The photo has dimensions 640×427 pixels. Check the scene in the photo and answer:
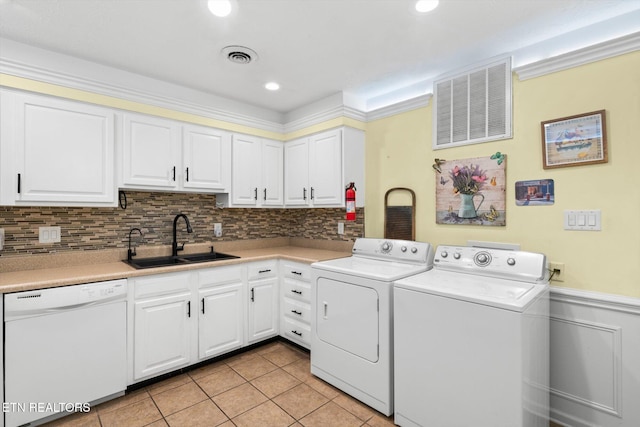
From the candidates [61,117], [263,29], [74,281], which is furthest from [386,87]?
[74,281]

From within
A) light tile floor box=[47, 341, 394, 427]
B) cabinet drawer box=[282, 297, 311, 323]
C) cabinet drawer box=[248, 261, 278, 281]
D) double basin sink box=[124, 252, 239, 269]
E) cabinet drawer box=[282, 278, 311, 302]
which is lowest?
light tile floor box=[47, 341, 394, 427]

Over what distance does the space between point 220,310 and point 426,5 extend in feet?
8.76

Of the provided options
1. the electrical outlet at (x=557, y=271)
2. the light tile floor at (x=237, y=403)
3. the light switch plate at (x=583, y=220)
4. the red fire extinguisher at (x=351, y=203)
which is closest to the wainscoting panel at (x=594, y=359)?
the electrical outlet at (x=557, y=271)

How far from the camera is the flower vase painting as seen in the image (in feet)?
7.33

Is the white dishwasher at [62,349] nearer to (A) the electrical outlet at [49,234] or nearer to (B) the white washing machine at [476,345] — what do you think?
(A) the electrical outlet at [49,234]

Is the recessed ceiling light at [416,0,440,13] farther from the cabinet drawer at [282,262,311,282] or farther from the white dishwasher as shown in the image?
the white dishwasher

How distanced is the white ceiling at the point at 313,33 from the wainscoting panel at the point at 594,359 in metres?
1.64

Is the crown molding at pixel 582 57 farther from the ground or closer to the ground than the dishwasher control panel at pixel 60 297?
farther from the ground

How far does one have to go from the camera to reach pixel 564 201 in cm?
197

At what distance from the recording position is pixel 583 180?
1.90 m

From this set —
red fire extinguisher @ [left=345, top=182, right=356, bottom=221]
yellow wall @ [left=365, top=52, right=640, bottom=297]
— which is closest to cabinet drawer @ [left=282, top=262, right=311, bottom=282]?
red fire extinguisher @ [left=345, top=182, right=356, bottom=221]

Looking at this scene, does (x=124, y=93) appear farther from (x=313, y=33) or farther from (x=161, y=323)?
(x=161, y=323)

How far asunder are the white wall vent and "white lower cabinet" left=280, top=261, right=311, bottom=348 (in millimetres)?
1651

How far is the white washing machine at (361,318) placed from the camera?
2.00m
